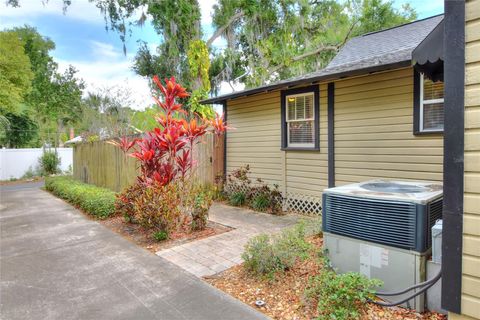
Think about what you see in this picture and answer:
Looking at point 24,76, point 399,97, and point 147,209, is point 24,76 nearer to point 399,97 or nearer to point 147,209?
point 147,209

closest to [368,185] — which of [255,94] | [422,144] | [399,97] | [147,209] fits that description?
[422,144]

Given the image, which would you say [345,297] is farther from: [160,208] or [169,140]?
[169,140]

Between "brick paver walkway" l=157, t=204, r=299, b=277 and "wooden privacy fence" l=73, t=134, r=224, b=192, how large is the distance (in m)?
2.05

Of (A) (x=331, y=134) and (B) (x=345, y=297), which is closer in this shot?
(B) (x=345, y=297)

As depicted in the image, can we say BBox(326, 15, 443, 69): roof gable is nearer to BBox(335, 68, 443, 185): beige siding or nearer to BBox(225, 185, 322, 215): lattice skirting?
BBox(335, 68, 443, 185): beige siding

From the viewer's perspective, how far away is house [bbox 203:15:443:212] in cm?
491

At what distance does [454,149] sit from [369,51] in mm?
5943

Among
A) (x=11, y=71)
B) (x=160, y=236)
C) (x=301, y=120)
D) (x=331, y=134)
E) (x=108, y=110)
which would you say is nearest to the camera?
(x=160, y=236)

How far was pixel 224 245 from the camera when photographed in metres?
4.54

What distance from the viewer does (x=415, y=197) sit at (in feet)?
8.80

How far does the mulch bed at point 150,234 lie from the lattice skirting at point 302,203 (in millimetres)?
2017

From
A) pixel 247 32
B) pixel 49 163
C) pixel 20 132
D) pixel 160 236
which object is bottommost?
pixel 160 236

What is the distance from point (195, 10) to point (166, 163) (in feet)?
30.9

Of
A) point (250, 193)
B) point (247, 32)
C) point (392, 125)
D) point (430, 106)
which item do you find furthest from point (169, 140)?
point (247, 32)
